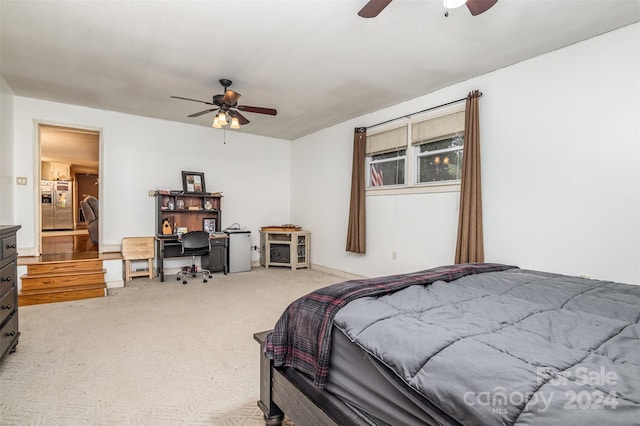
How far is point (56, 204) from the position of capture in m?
10.7

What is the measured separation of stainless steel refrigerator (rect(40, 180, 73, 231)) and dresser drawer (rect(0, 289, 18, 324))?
10.3 meters

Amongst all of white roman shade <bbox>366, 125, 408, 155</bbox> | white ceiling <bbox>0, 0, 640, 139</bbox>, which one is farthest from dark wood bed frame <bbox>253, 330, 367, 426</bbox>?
white roman shade <bbox>366, 125, 408, 155</bbox>

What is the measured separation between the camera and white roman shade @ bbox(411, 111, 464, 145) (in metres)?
3.84

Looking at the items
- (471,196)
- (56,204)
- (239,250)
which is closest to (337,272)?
(239,250)

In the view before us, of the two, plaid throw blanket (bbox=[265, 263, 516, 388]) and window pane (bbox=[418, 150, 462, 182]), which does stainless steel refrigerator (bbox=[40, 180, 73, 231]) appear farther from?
plaid throw blanket (bbox=[265, 263, 516, 388])

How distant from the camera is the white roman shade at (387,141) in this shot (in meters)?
4.54

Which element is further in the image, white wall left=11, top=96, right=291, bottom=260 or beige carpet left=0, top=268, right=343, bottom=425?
white wall left=11, top=96, right=291, bottom=260

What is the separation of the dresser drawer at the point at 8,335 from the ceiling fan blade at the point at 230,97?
8.81 feet

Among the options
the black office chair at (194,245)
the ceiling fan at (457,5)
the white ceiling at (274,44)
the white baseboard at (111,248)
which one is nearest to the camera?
the ceiling fan at (457,5)

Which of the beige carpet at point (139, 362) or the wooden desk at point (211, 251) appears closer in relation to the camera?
the beige carpet at point (139, 362)

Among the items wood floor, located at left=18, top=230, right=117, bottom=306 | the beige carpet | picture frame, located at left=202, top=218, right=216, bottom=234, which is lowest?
the beige carpet

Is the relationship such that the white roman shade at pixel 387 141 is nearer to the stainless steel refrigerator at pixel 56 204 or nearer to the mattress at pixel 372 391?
the mattress at pixel 372 391

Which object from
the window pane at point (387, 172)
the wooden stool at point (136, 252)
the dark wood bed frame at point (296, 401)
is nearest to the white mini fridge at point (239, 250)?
the wooden stool at point (136, 252)

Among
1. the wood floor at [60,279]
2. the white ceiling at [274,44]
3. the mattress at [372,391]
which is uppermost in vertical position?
the white ceiling at [274,44]
